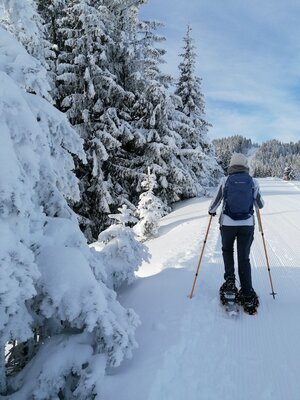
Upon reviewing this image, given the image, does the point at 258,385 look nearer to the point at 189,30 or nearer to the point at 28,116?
the point at 28,116

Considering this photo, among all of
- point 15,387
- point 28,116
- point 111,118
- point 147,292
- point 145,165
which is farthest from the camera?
point 145,165

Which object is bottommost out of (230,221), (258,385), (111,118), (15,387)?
(258,385)

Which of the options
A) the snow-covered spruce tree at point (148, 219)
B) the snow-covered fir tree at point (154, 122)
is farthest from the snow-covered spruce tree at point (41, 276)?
the snow-covered fir tree at point (154, 122)

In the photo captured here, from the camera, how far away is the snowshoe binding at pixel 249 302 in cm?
500

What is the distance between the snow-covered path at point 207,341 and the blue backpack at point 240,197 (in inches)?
54.7

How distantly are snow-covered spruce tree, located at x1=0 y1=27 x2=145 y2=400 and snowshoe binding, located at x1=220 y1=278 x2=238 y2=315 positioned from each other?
1834 mm

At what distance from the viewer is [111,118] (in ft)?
53.6

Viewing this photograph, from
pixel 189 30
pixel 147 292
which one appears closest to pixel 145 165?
pixel 189 30

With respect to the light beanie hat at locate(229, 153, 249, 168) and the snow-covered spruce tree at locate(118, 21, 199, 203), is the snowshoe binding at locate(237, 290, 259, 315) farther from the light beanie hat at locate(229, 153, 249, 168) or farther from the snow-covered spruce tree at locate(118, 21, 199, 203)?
the snow-covered spruce tree at locate(118, 21, 199, 203)

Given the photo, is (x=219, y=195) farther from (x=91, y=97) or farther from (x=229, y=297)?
(x=91, y=97)

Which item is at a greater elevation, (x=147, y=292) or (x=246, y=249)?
(x=246, y=249)

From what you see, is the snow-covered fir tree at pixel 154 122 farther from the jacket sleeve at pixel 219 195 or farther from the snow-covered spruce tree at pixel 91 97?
the jacket sleeve at pixel 219 195

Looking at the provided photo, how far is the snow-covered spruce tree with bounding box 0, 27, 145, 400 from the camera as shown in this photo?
2498mm

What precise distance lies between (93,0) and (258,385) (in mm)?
18204
